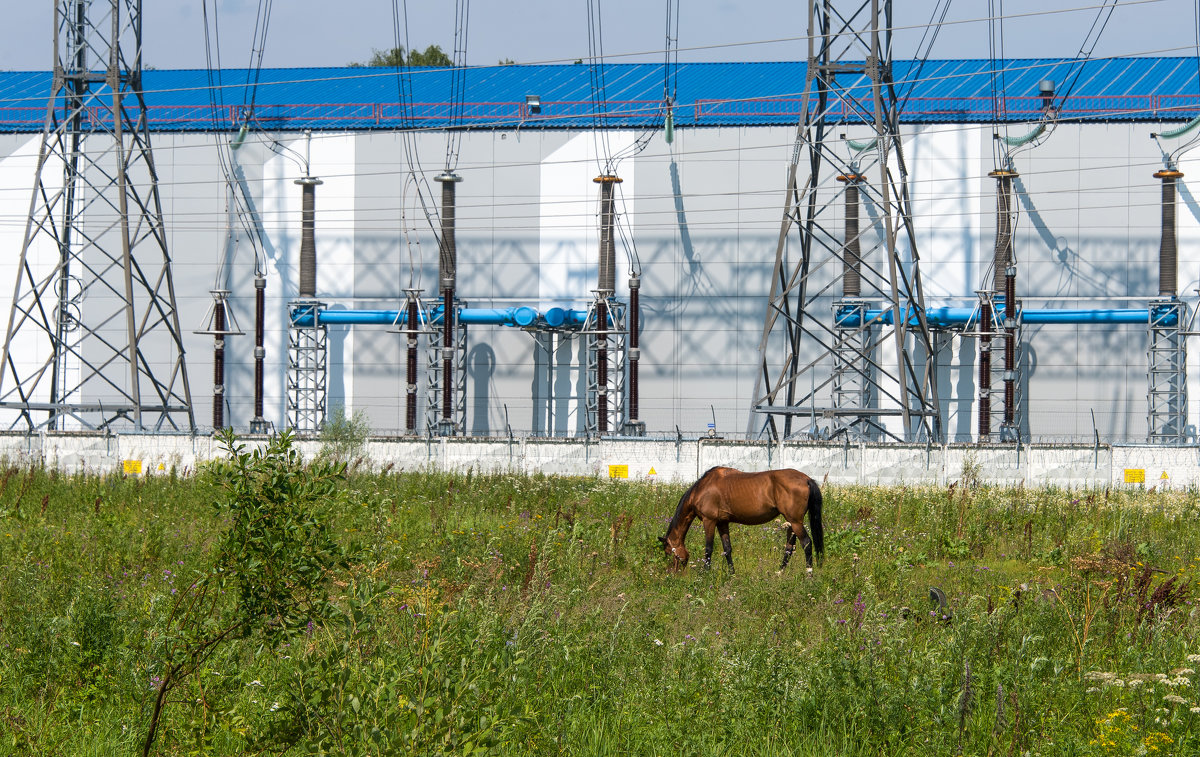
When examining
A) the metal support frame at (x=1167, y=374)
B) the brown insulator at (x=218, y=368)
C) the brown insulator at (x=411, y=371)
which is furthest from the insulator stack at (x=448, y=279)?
the metal support frame at (x=1167, y=374)

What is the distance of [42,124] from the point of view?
143 ft

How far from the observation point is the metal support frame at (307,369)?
132 ft

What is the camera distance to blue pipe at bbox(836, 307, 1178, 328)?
120ft

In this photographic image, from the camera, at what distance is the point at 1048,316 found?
3722 centimetres

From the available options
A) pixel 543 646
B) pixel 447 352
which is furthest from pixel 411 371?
pixel 543 646

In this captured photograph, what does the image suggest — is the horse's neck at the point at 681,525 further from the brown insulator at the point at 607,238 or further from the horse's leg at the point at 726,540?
the brown insulator at the point at 607,238

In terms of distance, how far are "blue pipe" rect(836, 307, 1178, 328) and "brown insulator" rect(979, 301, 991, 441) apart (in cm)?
38

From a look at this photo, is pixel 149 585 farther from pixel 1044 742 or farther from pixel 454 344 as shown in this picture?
pixel 454 344

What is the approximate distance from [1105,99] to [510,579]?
34539 mm

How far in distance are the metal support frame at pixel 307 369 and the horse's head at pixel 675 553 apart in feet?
92.5

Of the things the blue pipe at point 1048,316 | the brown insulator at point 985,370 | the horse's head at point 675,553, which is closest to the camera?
the horse's head at point 675,553

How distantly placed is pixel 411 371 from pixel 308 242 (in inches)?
229

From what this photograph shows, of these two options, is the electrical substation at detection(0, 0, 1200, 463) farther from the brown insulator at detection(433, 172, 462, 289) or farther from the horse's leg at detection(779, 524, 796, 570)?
the horse's leg at detection(779, 524, 796, 570)

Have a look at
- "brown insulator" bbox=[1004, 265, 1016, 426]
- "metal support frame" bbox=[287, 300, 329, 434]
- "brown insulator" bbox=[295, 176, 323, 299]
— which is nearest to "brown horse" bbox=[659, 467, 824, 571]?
"brown insulator" bbox=[1004, 265, 1016, 426]
